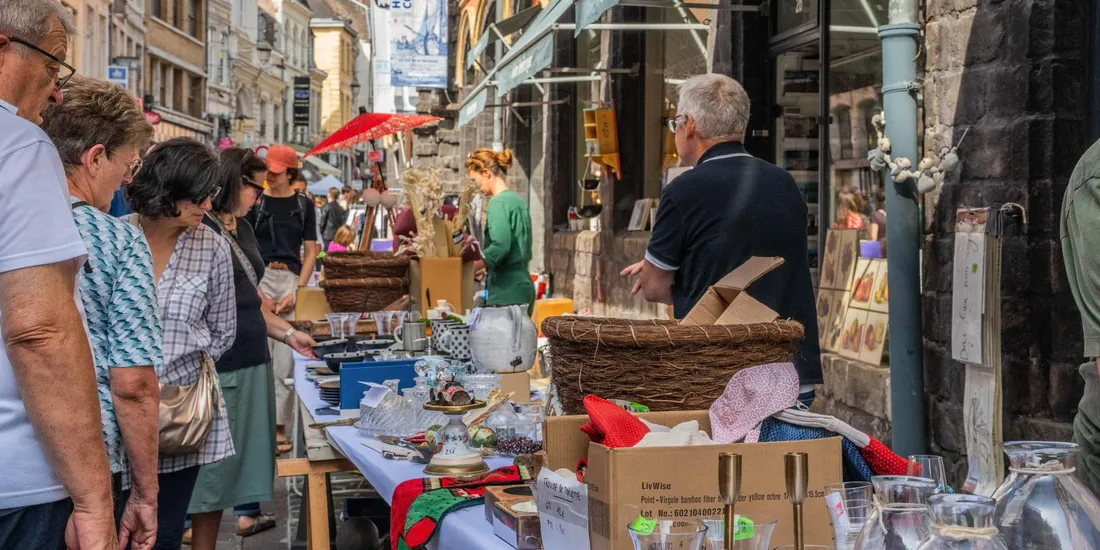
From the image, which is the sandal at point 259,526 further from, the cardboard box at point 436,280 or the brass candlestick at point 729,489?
the brass candlestick at point 729,489

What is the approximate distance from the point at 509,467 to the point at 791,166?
5.47 metres

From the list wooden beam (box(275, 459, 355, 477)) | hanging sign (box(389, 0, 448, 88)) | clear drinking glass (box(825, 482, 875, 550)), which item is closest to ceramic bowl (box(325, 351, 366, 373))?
wooden beam (box(275, 459, 355, 477))

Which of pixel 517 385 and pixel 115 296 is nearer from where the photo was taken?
pixel 115 296

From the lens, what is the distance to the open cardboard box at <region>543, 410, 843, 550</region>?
2.05 m

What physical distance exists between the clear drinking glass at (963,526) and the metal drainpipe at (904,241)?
4.06 meters

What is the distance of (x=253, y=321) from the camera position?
4977 mm

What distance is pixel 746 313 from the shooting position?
9.06 feet

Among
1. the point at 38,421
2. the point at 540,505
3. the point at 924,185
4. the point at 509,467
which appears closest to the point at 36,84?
the point at 38,421

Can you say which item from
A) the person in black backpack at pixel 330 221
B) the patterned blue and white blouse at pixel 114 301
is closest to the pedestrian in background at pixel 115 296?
the patterned blue and white blouse at pixel 114 301

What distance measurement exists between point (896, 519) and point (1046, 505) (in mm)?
209

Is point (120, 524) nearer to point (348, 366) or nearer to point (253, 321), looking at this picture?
point (348, 366)

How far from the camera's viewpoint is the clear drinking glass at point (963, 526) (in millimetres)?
1353

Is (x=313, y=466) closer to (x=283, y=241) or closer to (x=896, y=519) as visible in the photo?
Result: (x=896, y=519)

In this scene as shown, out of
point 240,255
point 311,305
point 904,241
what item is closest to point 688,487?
point 240,255
